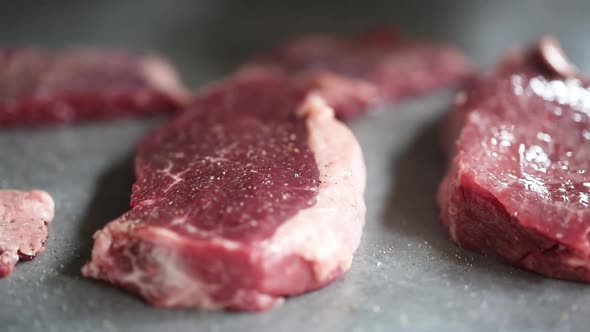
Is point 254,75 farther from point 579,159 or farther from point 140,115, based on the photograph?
point 579,159

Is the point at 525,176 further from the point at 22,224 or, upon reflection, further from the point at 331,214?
the point at 22,224

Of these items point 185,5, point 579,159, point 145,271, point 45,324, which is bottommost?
point 45,324

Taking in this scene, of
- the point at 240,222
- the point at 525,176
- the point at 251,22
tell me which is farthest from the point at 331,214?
the point at 251,22

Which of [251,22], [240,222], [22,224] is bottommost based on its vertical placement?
[22,224]

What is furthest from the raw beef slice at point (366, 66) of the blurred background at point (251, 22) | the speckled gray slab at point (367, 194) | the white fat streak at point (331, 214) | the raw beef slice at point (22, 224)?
the raw beef slice at point (22, 224)

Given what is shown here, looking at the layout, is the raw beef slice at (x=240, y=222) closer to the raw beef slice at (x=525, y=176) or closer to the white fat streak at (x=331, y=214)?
the white fat streak at (x=331, y=214)

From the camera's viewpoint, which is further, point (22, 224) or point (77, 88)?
point (77, 88)

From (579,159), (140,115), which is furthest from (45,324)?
(579,159)
